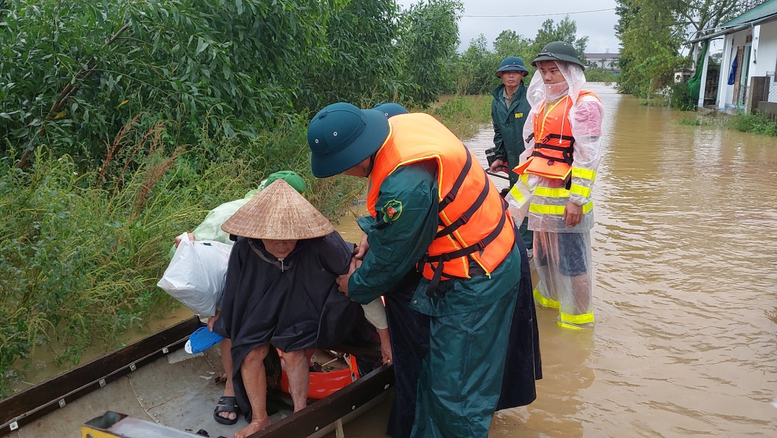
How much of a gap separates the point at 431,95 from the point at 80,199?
13875 millimetres

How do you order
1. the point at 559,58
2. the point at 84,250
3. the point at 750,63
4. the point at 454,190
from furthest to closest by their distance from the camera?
the point at 750,63, the point at 559,58, the point at 84,250, the point at 454,190

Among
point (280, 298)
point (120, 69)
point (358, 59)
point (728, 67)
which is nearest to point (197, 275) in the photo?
point (280, 298)

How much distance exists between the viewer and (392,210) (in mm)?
2393

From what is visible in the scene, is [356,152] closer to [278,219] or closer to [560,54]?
[278,219]

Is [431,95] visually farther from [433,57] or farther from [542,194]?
[542,194]

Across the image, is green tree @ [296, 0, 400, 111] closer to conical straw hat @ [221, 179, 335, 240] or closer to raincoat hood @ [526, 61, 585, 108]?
raincoat hood @ [526, 61, 585, 108]

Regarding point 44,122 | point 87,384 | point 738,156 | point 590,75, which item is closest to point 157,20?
point 44,122

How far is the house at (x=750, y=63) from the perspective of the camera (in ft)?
55.4

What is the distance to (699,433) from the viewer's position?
3412mm

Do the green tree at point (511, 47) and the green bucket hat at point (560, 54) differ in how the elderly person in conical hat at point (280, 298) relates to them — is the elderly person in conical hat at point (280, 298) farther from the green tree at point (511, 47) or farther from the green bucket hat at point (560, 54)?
the green tree at point (511, 47)

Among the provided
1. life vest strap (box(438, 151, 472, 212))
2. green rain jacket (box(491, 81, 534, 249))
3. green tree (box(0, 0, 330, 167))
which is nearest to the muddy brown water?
green rain jacket (box(491, 81, 534, 249))

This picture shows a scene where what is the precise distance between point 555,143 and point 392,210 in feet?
7.37

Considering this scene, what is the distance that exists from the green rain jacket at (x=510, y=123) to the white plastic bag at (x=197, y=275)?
10.6 ft

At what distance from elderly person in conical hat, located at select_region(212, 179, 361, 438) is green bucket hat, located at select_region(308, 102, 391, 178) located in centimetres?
58
